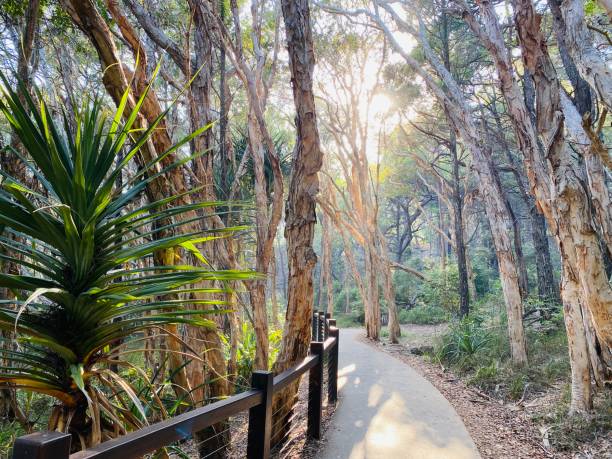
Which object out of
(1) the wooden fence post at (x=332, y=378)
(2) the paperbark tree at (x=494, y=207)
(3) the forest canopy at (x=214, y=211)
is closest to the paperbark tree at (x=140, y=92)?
(3) the forest canopy at (x=214, y=211)

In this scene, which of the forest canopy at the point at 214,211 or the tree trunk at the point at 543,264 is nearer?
the forest canopy at the point at 214,211

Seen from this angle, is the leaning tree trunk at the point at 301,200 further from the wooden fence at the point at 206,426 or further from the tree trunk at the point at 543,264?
the tree trunk at the point at 543,264

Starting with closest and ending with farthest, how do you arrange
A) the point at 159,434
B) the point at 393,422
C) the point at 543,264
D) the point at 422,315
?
the point at 159,434, the point at 393,422, the point at 543,264, the point at 422,315

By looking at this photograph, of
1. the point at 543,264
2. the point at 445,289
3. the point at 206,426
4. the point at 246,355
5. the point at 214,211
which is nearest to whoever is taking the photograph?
the point at 206,426

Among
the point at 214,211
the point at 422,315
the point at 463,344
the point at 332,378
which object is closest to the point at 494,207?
the point at 463,344

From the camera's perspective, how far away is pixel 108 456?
119cm

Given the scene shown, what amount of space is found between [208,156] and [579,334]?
4.48 m

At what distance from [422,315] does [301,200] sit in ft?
46.6

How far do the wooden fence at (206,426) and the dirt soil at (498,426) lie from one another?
1711 millimetres

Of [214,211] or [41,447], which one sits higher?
[214,211]

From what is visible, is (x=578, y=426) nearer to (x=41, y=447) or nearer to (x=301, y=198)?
(x=301, y=198)

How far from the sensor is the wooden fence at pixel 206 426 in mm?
986

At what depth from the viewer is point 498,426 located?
4.54 m

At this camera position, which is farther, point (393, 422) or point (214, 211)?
point (214, 211)
